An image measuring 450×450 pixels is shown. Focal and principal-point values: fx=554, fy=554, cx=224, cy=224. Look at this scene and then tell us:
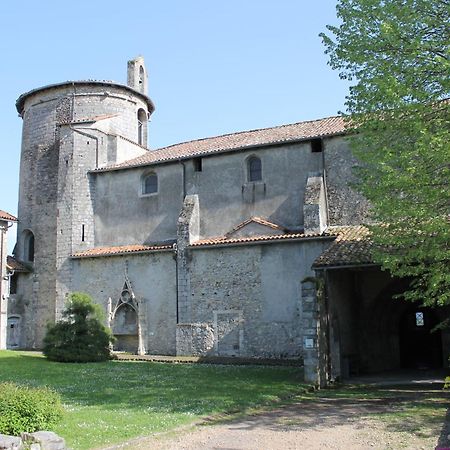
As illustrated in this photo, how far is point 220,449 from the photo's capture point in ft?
28.0

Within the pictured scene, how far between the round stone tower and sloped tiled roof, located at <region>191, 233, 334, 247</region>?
682cm

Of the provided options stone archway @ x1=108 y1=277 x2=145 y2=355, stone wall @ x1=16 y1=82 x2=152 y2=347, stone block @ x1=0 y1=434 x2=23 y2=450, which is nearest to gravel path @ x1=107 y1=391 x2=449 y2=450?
stone block @ x1=0 y1=434 x2=23 y2=450

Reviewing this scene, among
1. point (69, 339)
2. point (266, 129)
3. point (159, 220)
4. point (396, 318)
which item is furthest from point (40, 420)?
point (266, 129)

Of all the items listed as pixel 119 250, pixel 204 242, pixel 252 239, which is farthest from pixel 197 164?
pixel 119 250

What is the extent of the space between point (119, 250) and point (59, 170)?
5840 mm

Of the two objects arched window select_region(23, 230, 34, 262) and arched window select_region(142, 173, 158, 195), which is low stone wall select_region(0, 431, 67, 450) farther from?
arched window select_region(23, 230, 34, 262)

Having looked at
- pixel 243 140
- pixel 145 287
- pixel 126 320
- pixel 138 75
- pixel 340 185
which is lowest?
pixel 126 320

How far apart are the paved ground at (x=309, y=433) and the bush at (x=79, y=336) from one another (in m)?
11.6

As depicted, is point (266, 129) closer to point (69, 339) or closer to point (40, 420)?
point (69, 339)

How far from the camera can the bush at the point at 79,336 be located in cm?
2172

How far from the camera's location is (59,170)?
2841 cm

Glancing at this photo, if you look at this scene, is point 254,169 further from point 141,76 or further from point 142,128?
point 141,76

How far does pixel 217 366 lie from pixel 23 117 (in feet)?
62.4

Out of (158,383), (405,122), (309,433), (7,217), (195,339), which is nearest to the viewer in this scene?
(309,433)
